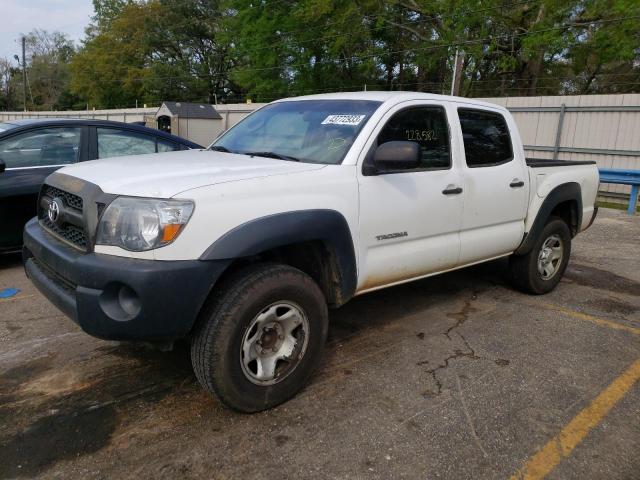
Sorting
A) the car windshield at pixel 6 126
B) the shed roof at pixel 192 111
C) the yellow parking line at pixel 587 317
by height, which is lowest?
the yellow parking line at pixel 587 317

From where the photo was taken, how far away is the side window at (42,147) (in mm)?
5371

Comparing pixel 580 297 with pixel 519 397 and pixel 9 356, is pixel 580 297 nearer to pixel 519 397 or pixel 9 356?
pixel 519 397

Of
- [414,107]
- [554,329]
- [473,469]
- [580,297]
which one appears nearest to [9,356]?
[473,469]

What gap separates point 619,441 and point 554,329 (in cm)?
162

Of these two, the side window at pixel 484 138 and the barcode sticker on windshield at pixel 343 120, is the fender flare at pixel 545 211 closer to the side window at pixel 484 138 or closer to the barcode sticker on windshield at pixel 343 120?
the side window at pixel 484 138

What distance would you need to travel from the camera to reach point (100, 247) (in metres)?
2.59

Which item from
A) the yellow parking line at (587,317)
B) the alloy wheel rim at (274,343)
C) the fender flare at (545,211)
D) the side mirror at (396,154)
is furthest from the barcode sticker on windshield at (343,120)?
the yellow parking line at (587,317)

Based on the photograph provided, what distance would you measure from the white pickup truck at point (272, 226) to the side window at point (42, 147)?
2383mm

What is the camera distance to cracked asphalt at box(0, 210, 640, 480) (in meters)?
2.54

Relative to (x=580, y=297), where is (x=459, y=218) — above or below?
above

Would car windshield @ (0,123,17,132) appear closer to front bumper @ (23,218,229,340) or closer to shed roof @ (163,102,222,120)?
front bumper @ (23,218,229,340)

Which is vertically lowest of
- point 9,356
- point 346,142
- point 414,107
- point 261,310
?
point 9,356

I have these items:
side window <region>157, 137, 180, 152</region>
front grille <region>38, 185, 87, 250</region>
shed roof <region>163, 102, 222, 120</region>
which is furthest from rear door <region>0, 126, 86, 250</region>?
shed roof <region>163, 102, 222, 120</region>

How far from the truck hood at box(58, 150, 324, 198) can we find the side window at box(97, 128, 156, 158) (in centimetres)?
276
